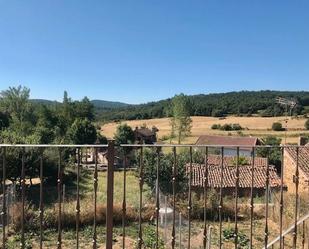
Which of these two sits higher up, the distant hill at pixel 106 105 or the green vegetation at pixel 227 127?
the distant hill at pixel 106 105

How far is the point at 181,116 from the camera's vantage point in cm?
5091

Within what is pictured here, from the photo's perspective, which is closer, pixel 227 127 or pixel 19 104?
pixel 19 104

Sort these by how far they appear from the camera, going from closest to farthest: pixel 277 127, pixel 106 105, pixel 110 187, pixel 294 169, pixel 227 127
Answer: pixel 110 187, pixel 294 169, pixel 277 127, pixel 227 127, pixel 106 105

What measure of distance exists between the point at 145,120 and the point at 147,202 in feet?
219

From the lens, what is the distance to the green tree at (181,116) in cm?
5091

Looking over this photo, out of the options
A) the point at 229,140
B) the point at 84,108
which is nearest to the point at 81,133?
the point at 229,140

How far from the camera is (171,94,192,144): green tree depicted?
5091 cm

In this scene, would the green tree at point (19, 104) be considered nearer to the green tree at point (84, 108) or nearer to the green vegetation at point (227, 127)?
the green tree at point (84, 108)

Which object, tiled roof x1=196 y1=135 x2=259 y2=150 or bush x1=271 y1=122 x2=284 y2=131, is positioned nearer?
tiled roof x1=196 y1=135 x2=259 y2=150

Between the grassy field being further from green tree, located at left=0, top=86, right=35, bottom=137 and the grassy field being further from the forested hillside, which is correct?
green tree, located at left=0, top=86, right=35, bottom=137

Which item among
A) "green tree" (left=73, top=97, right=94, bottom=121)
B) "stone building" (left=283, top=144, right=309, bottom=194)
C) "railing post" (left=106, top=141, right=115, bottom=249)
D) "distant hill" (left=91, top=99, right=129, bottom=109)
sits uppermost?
"distant hill" (left=91, top=99, right=129, bottom=109)

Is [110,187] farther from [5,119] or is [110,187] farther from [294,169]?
[5,119]

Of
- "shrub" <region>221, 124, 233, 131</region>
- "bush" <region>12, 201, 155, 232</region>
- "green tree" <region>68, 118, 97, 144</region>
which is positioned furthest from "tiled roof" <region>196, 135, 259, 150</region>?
"bush" <region>12, 201, 155, 232</region>

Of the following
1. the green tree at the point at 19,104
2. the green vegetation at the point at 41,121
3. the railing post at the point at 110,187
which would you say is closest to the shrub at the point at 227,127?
the green vegetation at the point at 41,121
